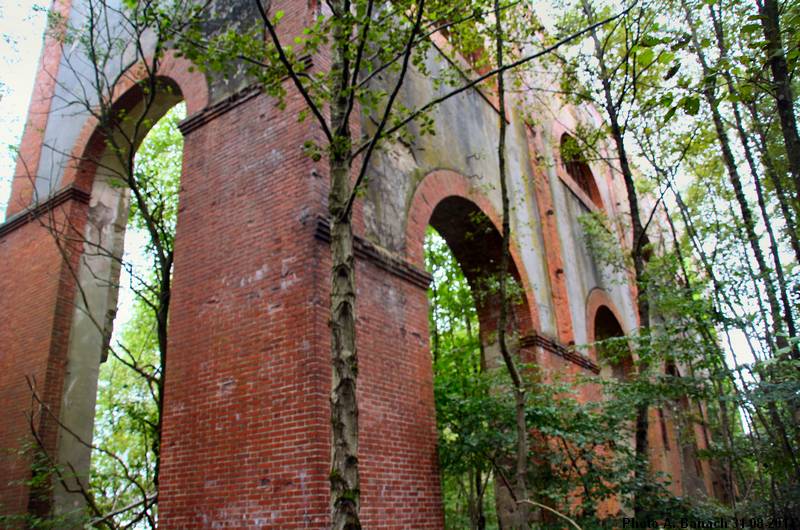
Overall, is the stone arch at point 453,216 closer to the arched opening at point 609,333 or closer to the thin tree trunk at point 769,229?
the thin tree trunk at point 769,229

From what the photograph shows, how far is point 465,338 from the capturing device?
16.9 m

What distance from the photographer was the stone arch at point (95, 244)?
8.66 m

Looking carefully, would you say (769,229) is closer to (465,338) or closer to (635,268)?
(635,268)

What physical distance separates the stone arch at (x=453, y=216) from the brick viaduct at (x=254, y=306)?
0.04 metres

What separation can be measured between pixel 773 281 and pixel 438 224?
16.2 ft

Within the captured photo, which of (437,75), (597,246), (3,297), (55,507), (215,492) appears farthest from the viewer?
(597,246)

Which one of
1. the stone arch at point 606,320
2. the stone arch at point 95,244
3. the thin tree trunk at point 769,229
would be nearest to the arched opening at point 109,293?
the stone arch at point 95,244

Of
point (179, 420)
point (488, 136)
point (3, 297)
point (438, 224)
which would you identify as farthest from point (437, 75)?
point (3, 297)

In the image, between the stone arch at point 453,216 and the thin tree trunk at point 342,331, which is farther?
the stone arch at point 453,216

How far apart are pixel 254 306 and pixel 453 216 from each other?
4.66 m

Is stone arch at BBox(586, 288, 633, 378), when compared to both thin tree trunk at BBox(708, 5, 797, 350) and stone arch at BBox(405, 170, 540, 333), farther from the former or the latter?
thin tree trunk at BBox(708, 5, 797, 350)

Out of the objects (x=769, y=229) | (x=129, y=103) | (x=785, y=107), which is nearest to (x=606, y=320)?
(x=769, y=229)

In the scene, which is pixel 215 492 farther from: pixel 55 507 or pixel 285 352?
pixel 55 507

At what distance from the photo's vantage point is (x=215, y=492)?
6020mm
